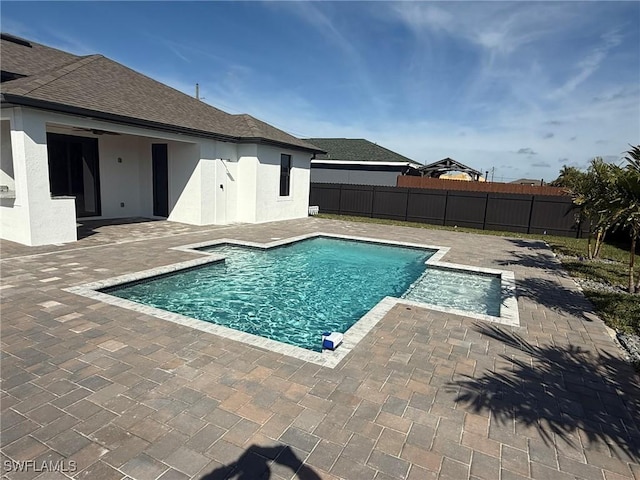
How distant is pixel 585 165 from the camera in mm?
10320

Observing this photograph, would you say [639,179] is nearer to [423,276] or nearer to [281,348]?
[423,276]

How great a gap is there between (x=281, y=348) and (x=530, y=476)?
8.55 ft

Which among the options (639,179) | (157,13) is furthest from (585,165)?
(157,13)

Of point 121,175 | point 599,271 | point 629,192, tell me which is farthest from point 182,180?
point 599,271

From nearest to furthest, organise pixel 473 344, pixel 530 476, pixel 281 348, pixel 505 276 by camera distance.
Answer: pixel 530 476 → pixel 281 348 → pixel 473 344 → pixel 505 276

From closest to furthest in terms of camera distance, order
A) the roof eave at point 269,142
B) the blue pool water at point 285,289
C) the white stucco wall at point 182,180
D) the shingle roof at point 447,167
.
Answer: the blue pool water at point 285,289 < the white stucco wall at point 182,180 < the roof eave at point 269,142 < the shingle roof at point 447,167

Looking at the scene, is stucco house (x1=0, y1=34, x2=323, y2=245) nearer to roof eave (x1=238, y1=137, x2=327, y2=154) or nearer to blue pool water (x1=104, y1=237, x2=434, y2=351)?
roof eave (x1=238, y1=137, x2=327, y2=154)

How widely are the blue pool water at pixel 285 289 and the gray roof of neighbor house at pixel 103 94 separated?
4.98 meters

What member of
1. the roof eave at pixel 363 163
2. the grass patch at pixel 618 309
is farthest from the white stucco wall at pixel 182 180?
the grass patch at pixel 618 309

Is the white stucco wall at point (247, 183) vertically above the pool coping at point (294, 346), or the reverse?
the white stucco wall at point (247, 183)

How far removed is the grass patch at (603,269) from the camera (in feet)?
18.8

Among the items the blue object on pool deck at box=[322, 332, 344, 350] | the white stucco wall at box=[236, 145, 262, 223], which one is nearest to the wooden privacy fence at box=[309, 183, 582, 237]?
the white stucco wall at box=[236, 145, 262, 223]

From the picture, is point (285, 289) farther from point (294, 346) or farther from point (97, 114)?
point (97, 114)

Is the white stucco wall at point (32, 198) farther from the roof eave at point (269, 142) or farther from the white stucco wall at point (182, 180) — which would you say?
the roof eave at point (269, 142)
